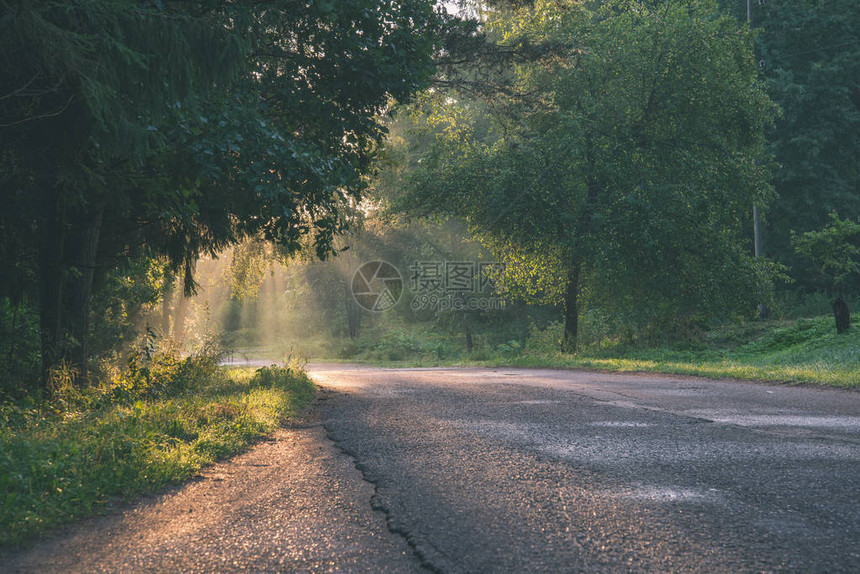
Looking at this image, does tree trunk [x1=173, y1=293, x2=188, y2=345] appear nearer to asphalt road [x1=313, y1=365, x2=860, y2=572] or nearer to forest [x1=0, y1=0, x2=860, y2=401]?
forest [x1=0, y1=0, x2=860, y2=401]

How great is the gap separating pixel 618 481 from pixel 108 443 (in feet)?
13.2

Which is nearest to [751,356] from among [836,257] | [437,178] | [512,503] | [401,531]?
[836,257]

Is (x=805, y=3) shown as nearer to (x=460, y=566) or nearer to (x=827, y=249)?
(x=827, y=249)

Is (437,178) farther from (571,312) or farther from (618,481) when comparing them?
(618,481)

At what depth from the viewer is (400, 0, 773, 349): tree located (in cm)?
1986

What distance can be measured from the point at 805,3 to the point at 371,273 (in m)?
29.9

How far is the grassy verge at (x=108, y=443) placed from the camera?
3.91 meters

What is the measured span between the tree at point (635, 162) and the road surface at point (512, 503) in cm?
1328

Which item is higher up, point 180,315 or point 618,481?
point 180,315

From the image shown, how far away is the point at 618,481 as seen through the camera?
14.7ft

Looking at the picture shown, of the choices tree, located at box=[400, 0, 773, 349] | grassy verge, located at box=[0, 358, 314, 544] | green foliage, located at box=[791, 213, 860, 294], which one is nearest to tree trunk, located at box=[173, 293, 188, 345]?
tree, located at box=[400, 0, 773, 349]

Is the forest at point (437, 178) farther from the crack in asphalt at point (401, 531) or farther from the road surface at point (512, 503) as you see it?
the crack in asphalt at point (401, 531)

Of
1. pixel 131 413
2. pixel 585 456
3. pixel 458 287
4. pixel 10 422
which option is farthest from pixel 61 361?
pixel 458 287

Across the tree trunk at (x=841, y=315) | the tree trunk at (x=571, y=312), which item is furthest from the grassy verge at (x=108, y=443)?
the tree trunk at (x=841, y=315)
